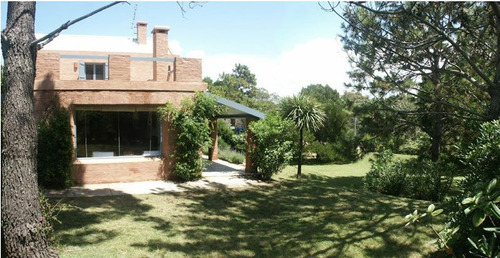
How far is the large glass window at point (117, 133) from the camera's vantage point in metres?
11.7

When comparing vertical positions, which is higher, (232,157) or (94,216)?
(232,157)

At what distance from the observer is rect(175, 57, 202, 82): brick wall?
12359 millimetres

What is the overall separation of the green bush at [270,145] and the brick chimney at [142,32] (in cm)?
2246

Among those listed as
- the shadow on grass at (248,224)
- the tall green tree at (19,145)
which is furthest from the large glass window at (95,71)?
the tall green tree at (19,145)

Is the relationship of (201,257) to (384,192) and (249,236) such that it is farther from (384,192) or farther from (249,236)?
(384,192)

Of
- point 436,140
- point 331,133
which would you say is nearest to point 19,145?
point 436,140

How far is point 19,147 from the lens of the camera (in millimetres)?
5148

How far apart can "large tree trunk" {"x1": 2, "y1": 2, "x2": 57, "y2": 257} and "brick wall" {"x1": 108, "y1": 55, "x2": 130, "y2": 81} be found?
20.6ft

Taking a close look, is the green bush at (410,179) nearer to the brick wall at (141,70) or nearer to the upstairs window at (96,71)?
the upstairs window at (96,71)

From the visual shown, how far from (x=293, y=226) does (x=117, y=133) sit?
7081 millimetres

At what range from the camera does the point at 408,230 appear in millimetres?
6957

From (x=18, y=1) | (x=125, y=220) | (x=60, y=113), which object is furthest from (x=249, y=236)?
(x=60, y=113)

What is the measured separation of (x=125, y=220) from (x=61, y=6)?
16.2 feet

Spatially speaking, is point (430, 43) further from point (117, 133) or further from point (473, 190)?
point (117, 133)
